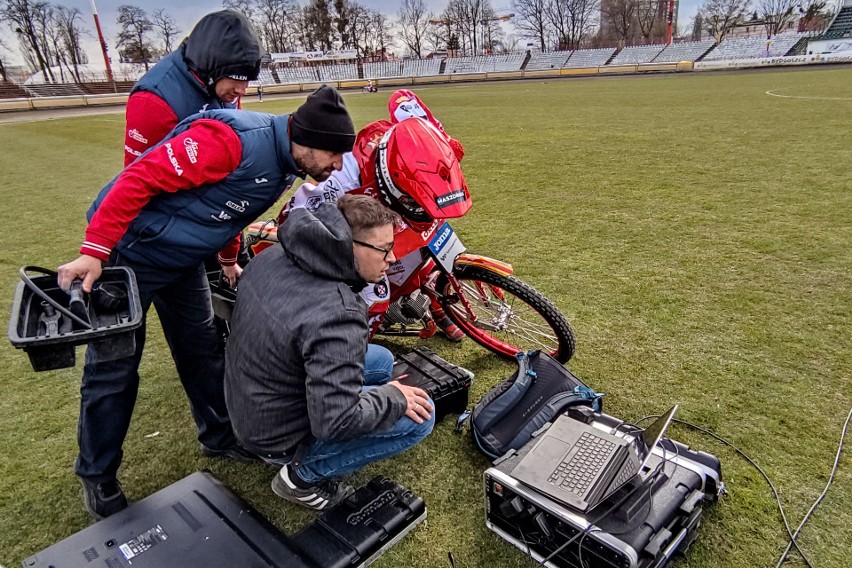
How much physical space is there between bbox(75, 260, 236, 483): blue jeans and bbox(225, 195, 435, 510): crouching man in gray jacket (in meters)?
0.47

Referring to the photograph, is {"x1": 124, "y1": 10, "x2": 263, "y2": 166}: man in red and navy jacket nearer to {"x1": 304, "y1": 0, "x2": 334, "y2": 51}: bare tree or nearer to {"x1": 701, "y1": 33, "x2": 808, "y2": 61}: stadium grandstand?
{"x1": 701, "y1": 33, "x2": 808, "y2": 61}: stadium grandstand

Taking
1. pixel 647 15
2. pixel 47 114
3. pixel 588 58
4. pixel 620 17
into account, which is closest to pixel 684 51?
pixel 588 58

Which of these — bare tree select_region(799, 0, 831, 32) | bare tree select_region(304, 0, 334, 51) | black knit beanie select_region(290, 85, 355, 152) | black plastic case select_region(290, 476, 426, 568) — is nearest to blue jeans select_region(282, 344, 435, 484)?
black plastic case select_region(290, 476, 426, 568)

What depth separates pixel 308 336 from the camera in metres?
1.62

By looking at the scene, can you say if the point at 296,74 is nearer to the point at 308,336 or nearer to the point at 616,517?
the point at 308,336

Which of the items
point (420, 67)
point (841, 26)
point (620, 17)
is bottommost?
point (420, 67)

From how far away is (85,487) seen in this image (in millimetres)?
2254

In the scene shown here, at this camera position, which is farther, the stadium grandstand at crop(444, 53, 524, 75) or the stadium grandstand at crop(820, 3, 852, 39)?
the stadium grandstand at crop(444, 53, 524, 75)

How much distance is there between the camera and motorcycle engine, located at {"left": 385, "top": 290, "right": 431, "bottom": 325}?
10.1 feet

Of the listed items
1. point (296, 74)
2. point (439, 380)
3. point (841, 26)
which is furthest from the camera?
point (296, 74)

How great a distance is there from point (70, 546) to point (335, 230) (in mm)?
1503

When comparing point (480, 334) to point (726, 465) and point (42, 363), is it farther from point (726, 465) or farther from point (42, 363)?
point (42, 363)

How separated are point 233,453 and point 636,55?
57544mm

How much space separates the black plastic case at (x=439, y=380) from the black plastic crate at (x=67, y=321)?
1.40m
